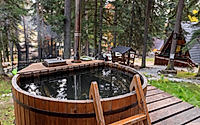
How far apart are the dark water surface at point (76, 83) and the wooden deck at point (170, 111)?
758mm

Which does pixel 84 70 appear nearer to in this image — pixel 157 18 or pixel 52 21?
pixel 52 21

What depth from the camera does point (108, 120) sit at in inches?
72.7

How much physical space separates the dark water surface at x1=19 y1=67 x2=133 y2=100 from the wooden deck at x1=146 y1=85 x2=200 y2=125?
76 cm

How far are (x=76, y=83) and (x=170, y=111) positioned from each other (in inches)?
87.8

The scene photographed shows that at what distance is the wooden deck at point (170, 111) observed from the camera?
2769 millimetres

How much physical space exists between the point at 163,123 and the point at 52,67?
2.91 metres

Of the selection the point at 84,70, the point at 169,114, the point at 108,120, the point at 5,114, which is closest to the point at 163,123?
the point at 169,114

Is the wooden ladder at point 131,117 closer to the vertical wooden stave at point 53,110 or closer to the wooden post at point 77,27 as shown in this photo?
the vertical wooden stave at point 53,110

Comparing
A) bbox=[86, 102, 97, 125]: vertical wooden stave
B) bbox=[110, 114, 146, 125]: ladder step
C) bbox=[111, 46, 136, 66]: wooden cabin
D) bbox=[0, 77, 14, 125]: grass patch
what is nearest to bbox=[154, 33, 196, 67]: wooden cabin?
bbox=[111, 46, 136, 66]: wooden cabin

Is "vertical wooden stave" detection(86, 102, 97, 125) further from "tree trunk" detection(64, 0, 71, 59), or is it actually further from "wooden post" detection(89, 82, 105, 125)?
"tree trunk" detection(64, 0, 71, 59)

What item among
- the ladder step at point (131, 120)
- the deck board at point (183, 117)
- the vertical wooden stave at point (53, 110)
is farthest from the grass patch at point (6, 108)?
the deck board at point (183, 117)

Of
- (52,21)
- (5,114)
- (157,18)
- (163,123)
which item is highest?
(157,18)

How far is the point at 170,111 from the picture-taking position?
10.2 feet

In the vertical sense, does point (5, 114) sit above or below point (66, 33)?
below
